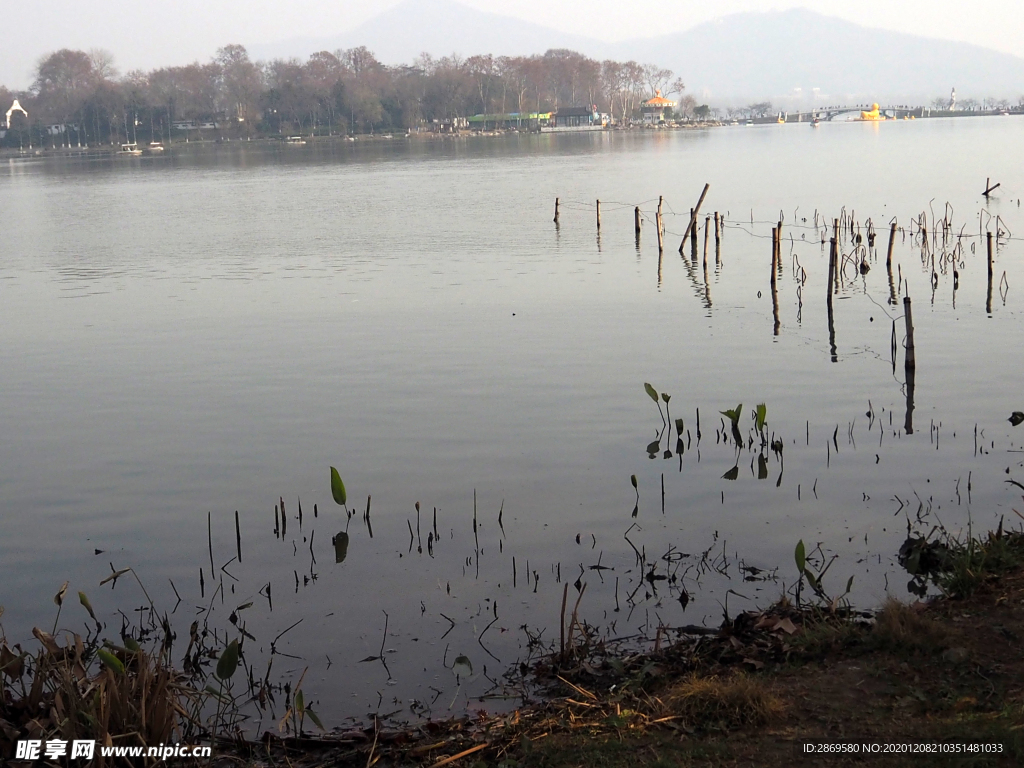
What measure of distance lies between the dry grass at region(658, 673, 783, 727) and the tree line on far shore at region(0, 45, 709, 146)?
167 metres

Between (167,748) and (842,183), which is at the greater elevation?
(842,183)

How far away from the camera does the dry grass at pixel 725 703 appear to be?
4328mm

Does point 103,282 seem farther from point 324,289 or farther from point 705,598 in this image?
point 705,598

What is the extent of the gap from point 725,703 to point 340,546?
4.32m

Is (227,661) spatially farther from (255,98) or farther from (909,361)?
(255,98)

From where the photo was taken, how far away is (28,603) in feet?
23.9

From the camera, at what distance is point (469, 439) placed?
10867 millimetres

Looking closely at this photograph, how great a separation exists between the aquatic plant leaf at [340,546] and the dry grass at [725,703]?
12.5ft

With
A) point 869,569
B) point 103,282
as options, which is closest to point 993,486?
point 869,569

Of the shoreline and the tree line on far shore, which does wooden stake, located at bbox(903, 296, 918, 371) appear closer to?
the shoreline

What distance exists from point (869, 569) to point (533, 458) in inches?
150

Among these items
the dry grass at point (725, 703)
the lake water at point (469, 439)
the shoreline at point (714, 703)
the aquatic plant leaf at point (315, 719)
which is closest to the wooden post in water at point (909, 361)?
the lake water at point (469, 439)

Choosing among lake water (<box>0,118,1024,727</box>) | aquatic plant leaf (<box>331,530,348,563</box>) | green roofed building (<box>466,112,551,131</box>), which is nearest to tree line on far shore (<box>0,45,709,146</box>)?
green roofed building (<box>466,112,551,131</box>)

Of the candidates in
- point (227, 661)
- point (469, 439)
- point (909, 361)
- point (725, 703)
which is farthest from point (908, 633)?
point (909, 361)
